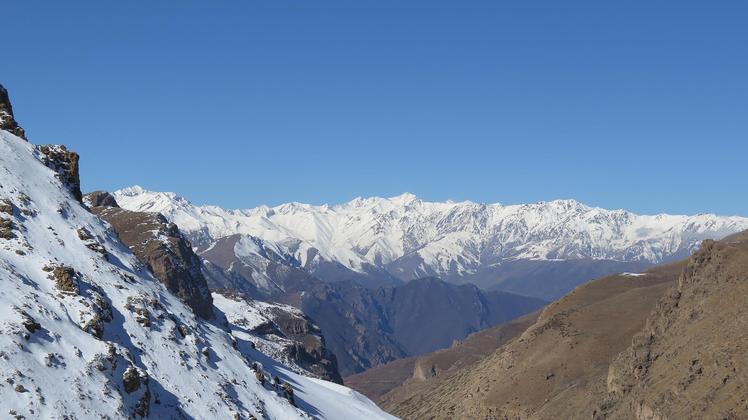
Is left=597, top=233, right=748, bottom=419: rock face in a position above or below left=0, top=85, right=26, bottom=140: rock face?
below

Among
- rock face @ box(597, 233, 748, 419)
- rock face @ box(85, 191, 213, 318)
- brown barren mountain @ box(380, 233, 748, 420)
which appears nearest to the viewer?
rock face @ box(597, 233, 748, 419)

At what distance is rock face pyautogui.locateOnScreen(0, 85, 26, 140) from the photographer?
59.0 m

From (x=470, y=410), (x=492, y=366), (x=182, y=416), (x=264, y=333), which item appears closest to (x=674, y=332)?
(x=470, y=410)

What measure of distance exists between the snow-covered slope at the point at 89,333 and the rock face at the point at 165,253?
39.5 metres

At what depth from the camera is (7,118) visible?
196ft

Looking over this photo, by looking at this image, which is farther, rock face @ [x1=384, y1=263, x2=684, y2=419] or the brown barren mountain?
rock face @ [x1=384, y1=263, x2=684, y2=419]

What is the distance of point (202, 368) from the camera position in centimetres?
4822

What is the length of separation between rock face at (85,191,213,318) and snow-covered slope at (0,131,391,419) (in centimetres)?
3951

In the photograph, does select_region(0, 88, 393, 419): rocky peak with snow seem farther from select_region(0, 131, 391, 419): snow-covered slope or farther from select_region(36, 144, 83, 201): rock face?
select_region(36, 144, 83, 201): rock face

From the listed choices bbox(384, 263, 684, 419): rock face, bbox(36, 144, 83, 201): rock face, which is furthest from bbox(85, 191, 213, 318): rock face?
bbox(384, 263, 684, 419): rock face

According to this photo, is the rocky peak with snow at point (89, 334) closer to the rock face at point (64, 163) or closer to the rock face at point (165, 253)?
the rock face at point (64, 163)

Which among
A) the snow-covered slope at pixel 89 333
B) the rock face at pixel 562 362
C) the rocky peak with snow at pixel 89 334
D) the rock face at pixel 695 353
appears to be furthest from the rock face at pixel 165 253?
the rock face at pixel 562 362

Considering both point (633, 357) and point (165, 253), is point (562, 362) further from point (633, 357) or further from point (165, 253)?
point (165, 253)

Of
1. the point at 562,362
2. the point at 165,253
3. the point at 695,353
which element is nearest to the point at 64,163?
the point at 165,253
